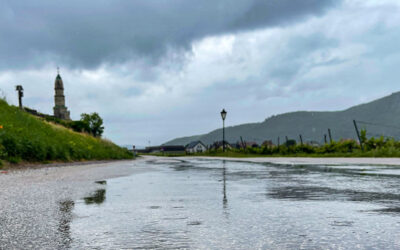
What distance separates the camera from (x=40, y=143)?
18.3 meters

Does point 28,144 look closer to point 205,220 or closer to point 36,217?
point 36,217

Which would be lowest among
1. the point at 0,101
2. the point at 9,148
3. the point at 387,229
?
the point at 387,229

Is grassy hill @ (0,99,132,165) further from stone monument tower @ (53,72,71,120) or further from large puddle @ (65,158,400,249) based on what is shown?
stone monument tower @ (53,72,71,120)

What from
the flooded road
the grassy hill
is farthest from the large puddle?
the grassy hill

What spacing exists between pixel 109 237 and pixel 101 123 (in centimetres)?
13318

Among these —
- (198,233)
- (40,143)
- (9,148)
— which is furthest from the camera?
(40,143)

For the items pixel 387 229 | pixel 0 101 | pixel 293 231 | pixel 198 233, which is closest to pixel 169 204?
pixel 198 233

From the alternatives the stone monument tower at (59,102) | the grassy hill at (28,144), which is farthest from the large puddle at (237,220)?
the stone monument tower at (59,102)

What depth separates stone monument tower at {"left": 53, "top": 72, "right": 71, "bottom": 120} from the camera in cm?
14688

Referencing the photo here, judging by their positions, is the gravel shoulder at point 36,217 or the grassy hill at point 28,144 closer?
the gravel shoulder at point 36,217

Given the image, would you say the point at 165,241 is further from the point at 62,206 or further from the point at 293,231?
the point at 62,206

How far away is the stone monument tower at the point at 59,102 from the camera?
14688cm

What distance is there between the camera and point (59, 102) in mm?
148375

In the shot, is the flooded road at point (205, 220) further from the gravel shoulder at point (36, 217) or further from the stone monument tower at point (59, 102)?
the stone monument tower at point (59, 102)
